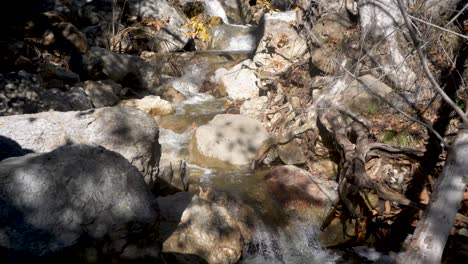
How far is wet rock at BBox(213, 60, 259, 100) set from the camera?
10023 millimetres

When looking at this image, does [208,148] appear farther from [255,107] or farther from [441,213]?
[441,213]

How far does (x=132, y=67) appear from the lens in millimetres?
10508

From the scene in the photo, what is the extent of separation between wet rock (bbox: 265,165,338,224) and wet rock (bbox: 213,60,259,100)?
4.16 meters

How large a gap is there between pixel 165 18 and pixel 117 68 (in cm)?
477

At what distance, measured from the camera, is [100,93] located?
885cm

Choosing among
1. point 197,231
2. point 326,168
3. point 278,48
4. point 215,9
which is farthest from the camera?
point 215,9

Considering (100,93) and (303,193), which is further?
(100,93)

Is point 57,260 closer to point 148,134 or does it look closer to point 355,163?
point 148,134

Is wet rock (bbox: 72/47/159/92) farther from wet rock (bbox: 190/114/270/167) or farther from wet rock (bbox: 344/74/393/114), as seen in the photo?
wet rock (bbox: 344/74/393/114)

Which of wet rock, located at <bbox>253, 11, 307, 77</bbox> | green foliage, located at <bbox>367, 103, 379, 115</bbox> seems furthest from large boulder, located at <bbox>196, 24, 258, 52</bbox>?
green foliage, located at <bbox>367, 103, 379, 115</bbox>

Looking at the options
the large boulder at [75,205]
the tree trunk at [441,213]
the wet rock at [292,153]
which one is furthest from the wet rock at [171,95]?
the tree trunk at [441,213]

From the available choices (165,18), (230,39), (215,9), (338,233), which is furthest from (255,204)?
(215,9)

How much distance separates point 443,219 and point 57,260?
3.12 meters

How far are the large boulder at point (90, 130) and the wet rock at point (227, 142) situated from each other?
8.83 feet
